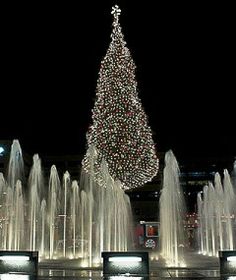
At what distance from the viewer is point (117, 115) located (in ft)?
86.6

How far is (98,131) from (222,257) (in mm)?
15788

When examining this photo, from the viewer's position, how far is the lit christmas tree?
2633cm

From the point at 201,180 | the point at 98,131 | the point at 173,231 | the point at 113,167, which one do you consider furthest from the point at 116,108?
the point at 201,180

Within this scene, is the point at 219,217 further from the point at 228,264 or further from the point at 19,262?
the point at 19,262

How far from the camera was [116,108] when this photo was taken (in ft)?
86.6

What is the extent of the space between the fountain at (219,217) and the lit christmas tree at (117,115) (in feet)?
20.8

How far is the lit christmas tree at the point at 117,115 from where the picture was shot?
1037 inches

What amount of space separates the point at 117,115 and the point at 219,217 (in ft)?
31.5

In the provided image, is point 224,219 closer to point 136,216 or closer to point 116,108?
point 116,108

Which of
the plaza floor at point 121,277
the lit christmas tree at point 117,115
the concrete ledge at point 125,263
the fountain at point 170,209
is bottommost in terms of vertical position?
the plaza floor at point 121,277

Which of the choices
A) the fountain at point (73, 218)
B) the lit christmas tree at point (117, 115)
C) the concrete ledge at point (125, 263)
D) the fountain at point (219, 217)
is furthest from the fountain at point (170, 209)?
the concrete ledge at point (125, 263)

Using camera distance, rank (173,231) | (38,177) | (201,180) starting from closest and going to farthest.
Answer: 1. (173,231)
2. (38,177)
3. (201,180)

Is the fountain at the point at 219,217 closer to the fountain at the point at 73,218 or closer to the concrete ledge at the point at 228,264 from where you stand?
the fountain at the point at 73,218

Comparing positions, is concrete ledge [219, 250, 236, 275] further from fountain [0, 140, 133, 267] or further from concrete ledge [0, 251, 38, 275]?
fountain [0, 140, 133, 267]
